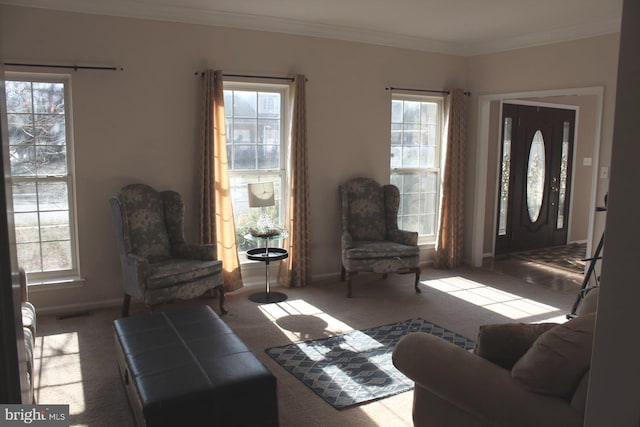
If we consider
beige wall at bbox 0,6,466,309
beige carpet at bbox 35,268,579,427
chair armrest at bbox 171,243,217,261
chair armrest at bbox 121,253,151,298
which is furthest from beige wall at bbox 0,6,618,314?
beige carpet at bbox 35,268,579,427

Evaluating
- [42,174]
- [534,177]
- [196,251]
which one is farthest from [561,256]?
[42,174]

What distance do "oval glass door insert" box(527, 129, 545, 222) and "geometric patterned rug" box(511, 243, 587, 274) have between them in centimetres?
52

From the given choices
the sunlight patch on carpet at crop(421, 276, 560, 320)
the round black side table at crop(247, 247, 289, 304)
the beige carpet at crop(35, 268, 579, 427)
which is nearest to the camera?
the beige carpet at crop(35, 268, 579, 427)

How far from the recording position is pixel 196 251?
467 centimetres

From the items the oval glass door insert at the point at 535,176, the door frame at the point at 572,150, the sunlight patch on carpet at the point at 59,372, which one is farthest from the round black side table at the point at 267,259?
the oval glass door insert at the point at 535,176

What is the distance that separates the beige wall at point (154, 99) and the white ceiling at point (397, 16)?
0.10m

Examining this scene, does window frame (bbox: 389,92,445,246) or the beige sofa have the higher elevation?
window frame (bbox: 389,92,445,246)

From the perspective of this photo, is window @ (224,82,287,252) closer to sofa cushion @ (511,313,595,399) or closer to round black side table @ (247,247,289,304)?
round black side table @ (247,247,289,304)

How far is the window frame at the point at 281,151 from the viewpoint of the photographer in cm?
523

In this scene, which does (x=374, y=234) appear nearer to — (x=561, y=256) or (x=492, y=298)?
(x=492, y=298)

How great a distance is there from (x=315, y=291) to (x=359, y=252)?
0.64 meters

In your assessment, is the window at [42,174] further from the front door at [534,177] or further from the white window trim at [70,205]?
the front door at [534,177]

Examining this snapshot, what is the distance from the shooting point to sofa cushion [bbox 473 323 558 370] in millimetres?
2148

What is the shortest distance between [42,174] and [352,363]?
3140 mm
